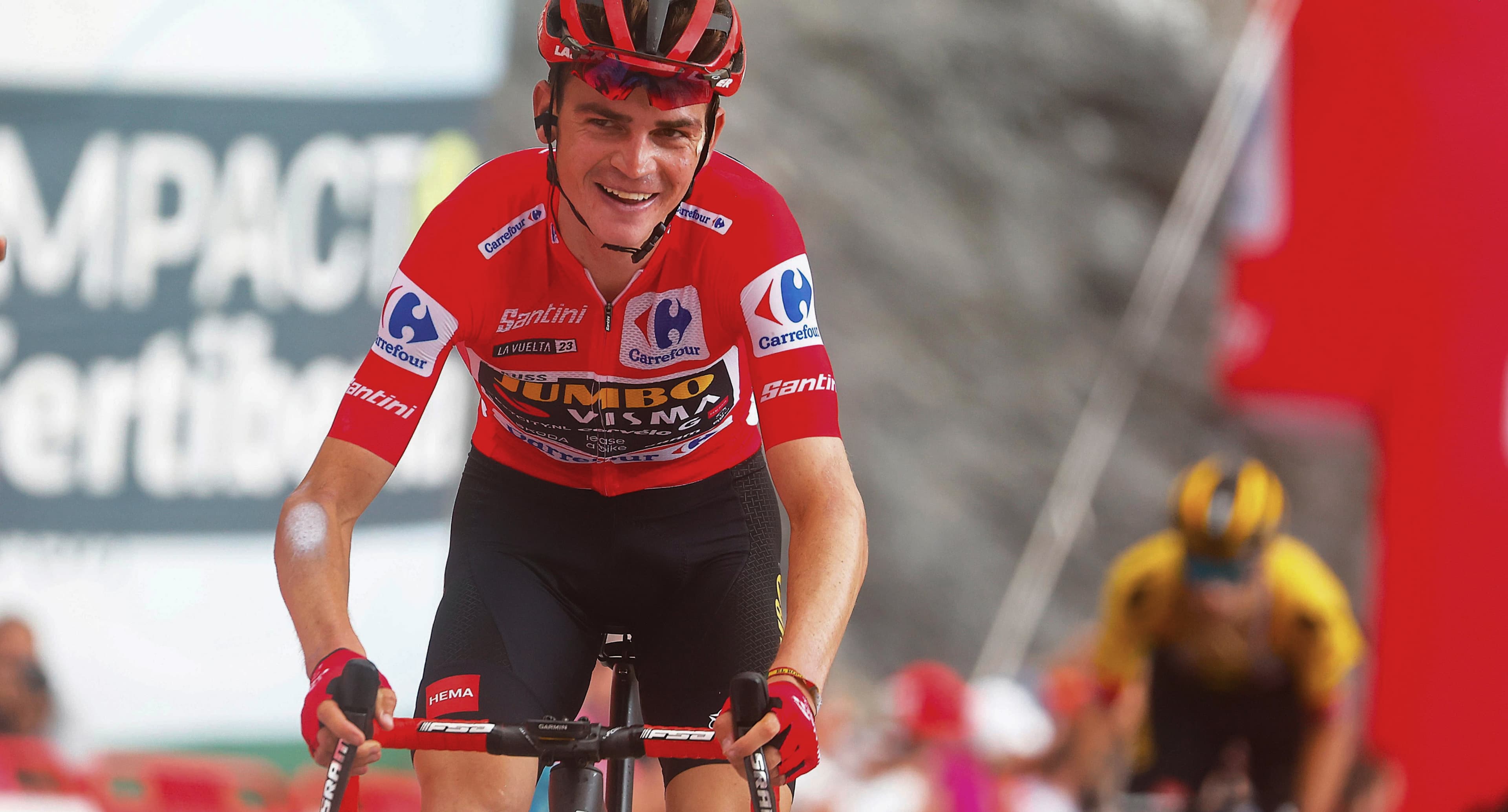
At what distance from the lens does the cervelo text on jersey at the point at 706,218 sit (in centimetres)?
303

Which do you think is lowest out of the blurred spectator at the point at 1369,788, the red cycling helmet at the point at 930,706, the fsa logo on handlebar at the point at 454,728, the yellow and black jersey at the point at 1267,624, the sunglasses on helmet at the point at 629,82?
the blurred spectator at the point at 1369,788

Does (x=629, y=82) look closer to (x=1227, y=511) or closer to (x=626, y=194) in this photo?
(x=626, y=194)

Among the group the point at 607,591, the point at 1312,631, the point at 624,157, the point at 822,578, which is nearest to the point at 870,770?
the point at 1312,631

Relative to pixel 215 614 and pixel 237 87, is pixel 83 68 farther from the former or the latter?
pixel 215 614

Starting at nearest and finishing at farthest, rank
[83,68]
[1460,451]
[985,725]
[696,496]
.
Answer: [696,496] → [83,68] → [985,725] → [1460,451]

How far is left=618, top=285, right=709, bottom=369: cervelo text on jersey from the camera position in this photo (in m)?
3.05

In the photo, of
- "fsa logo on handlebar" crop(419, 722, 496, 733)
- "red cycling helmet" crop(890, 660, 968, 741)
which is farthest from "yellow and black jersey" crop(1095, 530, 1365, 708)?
"fsa logo on handlebar" crop(419, 722, 496, 733)

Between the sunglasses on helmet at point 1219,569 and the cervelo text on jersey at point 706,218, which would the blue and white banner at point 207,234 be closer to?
the sunglasses on helmet at point 1219,569

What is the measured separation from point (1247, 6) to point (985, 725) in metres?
4.73

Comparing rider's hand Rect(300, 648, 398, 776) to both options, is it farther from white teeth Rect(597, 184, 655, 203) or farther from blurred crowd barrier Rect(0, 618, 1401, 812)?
blurred crowd barrier Rect(0, 618, 1401, 812)

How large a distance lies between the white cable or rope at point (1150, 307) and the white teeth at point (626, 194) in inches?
259

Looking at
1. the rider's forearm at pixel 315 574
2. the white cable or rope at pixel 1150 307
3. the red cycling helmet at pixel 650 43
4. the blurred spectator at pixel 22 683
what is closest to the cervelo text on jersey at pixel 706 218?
the red cycling helmet at pixel 650 43

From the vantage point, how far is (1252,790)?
6902mm

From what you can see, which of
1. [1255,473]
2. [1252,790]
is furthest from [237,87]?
[1252,790]
